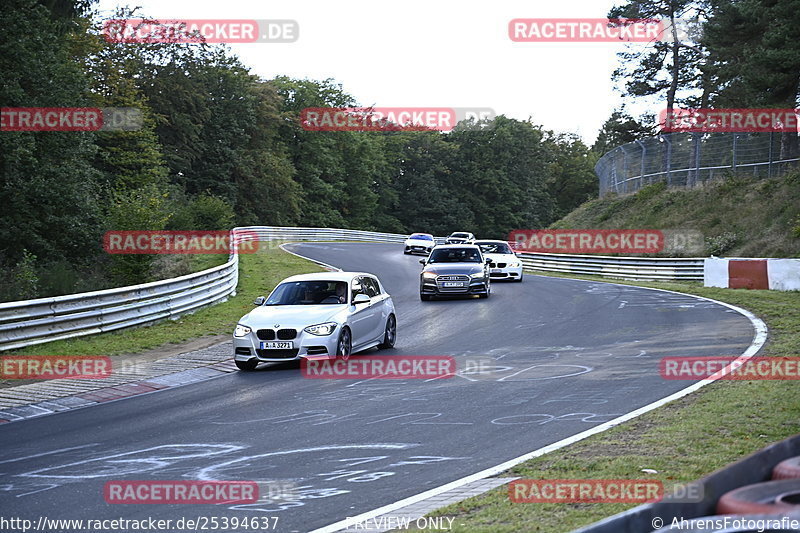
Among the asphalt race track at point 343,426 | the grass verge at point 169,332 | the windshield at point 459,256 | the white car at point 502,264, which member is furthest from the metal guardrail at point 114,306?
the windshield at point 459,256

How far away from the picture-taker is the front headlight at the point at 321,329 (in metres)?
14.0

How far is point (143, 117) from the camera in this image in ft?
183

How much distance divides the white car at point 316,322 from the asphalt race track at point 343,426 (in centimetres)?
42

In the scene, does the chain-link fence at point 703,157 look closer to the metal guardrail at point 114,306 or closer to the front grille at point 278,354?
the metal guardrail at point 114,306

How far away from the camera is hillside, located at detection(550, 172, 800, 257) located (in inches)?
1475

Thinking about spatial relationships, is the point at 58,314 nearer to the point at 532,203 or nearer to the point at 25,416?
the point at 25,416

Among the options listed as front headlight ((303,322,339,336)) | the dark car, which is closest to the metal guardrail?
front headlight ((303,322,339,336))

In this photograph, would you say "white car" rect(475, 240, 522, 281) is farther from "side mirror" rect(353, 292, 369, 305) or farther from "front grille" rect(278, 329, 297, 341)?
"front grille" rect(278, 329, 297, 341)

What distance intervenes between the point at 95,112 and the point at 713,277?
24460mm

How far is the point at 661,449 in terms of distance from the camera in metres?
7.53

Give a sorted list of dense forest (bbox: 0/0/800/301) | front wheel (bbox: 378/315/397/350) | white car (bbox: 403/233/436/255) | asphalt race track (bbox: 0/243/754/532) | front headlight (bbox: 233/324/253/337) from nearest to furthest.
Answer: asphalt race track (bbox: 0/243/754/532) < front headlight (bbox: 233/324/253/337) < front wheel (bbox: 378/315/397/350) < dense forest (bbox: 0/0/800/301) < white car (bbox: 403/233/436/255)

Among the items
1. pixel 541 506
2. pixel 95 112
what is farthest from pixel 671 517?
pixel 95 112

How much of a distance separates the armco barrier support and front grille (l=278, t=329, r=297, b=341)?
662 inches

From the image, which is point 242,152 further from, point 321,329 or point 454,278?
point 321,329
